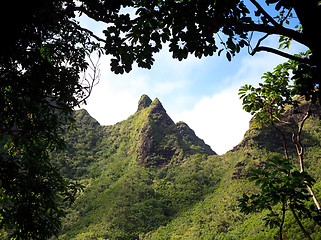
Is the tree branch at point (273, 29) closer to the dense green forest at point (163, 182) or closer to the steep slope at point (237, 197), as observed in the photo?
the dense green forest at point (163, 182)

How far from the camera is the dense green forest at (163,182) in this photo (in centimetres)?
4147

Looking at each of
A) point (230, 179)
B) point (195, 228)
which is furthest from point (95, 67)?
point (230, 179)

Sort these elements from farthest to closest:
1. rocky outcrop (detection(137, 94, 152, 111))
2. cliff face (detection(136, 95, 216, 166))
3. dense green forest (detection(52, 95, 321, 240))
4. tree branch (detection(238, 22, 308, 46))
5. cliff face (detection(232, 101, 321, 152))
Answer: rocky outcrop (detection(137, 94, 152, 111)), cliff face (detection(136, 95, 216, 166)), cliff face (detection(232, 101, 321, 152)), dense green forest (detection(52, 95, 321, 240)), tree branch (detection(238, 22, 308, 46))

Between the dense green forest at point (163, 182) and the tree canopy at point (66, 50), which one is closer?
the tree canopy at point (66, 50)

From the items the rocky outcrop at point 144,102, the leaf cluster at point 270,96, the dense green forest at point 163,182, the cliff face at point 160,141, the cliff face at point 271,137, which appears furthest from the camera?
the rocky outcrop at point 144,102

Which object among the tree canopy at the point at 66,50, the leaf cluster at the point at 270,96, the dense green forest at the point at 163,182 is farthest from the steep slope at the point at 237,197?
the tree canopy at the point at 66,50

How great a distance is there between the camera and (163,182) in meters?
67.4

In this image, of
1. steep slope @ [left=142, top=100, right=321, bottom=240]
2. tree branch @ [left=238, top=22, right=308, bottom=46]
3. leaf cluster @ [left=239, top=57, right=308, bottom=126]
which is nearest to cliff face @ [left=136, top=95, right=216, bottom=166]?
Result: steep slope @ [left=142, top=100, right=321, bottom=240]

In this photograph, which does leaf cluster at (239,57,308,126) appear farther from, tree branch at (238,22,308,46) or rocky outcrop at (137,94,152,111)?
rocky outcrop at (137,94,152,111)

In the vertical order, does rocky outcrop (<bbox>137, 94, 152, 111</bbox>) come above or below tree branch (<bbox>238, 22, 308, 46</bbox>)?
above

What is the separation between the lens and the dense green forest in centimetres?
4147

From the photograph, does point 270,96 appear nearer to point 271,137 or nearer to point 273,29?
point 273,29

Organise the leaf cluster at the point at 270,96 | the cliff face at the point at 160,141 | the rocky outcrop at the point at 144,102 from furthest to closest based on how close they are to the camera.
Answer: the rocky outcrop at the point at 144,102 → the cliff face at the point at 160,141 → the leaf cluster at the point at 270,96

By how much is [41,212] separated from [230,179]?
56.9 metres
